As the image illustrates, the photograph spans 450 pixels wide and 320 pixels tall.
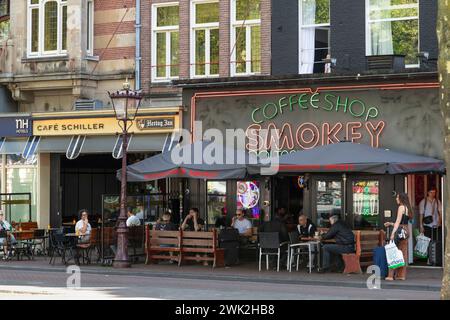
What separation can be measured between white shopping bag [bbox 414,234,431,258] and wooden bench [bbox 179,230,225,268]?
5090 millimetres

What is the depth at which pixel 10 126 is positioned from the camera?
1184 inches

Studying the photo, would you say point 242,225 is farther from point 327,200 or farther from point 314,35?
point 314,35

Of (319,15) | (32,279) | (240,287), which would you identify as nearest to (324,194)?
(319,15)

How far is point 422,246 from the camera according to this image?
23734 mm

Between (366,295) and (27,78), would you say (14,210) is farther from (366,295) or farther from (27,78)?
(366,295)

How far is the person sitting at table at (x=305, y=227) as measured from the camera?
76.9 ft

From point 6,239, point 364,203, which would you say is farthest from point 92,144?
point 364,203

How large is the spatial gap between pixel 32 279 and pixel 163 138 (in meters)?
7.84

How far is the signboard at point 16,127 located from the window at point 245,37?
7172 millimetres

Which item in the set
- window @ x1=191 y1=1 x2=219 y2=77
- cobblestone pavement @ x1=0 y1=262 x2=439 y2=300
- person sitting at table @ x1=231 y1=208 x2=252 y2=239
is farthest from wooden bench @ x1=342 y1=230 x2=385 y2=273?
window @ x1=191 y1=1 x2=219 y2=77

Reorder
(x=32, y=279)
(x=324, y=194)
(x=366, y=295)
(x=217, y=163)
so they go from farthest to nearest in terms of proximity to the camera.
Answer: (x=324, y=194) < (x=217, y=163) < (x=32, y=279) < (x=366, y=295)

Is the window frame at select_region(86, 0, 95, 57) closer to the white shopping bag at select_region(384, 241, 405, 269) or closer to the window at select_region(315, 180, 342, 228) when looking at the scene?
the window at select_region(315, 180, 342, 228)

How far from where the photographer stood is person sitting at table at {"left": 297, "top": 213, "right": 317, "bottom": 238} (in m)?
23.4

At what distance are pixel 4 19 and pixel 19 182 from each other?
5.64 meters
